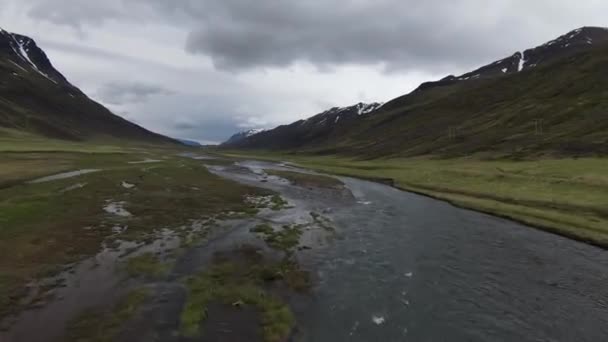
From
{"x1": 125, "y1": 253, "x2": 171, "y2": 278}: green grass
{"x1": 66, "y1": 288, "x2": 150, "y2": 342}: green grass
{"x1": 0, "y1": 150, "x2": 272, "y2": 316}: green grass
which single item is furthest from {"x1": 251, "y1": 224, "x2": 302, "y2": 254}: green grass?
{"x1": 66, "y1": 288, "x2": 150, "y2": 342}: green grass

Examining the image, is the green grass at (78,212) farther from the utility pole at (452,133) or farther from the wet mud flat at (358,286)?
the utility pole at (452,133)

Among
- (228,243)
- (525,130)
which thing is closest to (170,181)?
(228,243)

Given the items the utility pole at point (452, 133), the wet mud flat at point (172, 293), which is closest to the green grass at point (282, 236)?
the wet mud flat at point (172, 293)

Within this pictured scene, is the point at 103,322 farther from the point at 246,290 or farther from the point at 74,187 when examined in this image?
the point at 74,187

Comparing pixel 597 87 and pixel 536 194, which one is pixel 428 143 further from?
pixel 536 194

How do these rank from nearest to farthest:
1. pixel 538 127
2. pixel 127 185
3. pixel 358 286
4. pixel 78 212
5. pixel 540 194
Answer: pixel 358 286 → pixel 78 212 → pixel 540 194 → pixel 127 185 → pixel 538 127

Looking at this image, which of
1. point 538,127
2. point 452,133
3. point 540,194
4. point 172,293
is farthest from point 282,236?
point 452,133
